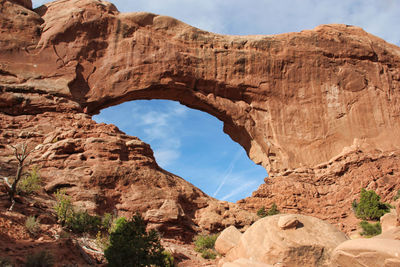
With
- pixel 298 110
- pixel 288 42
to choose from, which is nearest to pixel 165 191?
pixel 298 110

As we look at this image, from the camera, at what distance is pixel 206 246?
16031 millimetres

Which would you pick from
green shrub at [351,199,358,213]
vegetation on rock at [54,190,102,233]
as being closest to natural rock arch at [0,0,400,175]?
green shrub at [351,199,358,213]

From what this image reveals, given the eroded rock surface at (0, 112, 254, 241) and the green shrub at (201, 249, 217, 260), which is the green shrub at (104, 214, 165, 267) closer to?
the green shrub at (201, 249, 217, 260)

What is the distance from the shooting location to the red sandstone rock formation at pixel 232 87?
21672 millimetres

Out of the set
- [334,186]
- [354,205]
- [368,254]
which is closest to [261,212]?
[354,205]

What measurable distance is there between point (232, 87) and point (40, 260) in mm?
19067

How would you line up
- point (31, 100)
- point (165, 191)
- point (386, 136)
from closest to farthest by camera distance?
1. point (165, 191)
2. point (31, 100)
3. point (386, 136)

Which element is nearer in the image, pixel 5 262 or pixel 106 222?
pixel 5 262

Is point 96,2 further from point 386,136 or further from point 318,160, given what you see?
point 386,136

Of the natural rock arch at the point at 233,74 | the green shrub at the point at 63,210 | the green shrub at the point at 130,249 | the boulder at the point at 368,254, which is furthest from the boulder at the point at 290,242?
the natural rock arch at the point at 233,74

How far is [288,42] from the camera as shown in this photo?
27609 mm

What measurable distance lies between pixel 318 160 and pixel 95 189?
48.2 feet

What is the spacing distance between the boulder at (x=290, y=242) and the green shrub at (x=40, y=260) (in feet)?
16.7

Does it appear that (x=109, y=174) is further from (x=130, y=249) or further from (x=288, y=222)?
(x=288, y=222)
